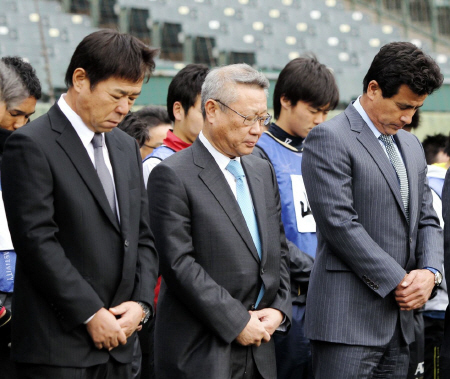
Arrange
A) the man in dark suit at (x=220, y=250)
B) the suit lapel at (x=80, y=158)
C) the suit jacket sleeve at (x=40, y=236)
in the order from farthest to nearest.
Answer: the man in dark suit at (x=220, y=250)
the suit lapel at (x=80, y=158)
the suit jacket sleeve at (x=40, y=236)

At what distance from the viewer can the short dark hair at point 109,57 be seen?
2.41 metres

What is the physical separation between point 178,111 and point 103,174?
1.39 m

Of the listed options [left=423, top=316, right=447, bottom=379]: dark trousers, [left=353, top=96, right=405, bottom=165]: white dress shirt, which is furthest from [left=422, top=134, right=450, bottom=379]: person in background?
[left=353, top=96, right=405, bottom=165]: white dress shirt

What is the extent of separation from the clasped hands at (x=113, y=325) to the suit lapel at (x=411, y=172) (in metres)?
1.20

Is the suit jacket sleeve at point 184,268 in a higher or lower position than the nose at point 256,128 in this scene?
lower

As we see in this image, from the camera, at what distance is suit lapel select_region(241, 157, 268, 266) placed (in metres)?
2.72

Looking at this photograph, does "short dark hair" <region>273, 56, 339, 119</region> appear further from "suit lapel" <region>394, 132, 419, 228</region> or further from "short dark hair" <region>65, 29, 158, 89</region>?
"short dark hair" <region>65, 29, 158, 89</region>

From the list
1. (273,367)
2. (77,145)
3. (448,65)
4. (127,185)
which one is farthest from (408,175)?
(448,65)

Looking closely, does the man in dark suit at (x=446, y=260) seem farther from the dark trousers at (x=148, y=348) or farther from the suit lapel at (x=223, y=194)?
the dark trousers at (x=148, y=348)

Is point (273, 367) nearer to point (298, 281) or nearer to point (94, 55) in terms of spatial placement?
point (298, 281)

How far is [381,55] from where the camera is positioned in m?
2.98

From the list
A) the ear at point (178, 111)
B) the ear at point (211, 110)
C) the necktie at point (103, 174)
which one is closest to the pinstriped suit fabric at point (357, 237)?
the ear at point (211, 110)

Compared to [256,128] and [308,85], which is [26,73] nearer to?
[256,128]

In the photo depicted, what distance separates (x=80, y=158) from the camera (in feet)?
7.77
